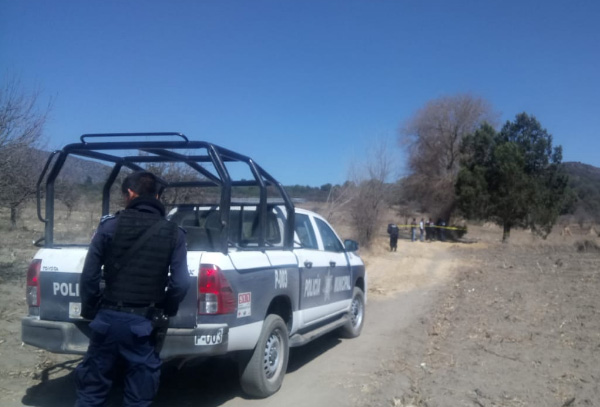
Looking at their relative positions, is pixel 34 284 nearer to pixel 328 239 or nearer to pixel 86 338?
pixel 86 338

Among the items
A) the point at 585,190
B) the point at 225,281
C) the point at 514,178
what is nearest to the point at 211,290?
the point at 225,281

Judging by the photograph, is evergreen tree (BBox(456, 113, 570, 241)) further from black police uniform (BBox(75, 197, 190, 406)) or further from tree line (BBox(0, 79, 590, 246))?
black police uniform (BBox(75, 197, 190, 406))

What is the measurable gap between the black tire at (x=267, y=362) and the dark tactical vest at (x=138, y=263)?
1969 mm

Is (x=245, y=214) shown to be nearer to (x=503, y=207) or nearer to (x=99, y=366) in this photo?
(x=99, y=366)

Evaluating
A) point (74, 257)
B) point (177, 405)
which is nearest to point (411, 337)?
point (177, 405)


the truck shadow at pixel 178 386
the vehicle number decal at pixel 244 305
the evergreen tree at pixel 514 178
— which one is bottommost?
the truck shadow at pixel 178 386

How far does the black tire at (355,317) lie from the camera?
348 inches

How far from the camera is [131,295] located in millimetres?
3748

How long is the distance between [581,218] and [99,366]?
6935 centimetres

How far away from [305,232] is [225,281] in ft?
9.23

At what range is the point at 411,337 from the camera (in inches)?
356

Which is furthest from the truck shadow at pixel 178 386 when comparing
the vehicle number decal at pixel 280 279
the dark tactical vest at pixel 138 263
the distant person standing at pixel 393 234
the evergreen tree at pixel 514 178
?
the evergreen tree at pixel 514 178

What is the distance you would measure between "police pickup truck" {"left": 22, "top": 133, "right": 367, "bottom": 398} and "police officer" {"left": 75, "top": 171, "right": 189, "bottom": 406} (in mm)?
954

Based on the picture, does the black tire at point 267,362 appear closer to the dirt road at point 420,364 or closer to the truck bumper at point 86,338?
the dirt road at point 420,364
